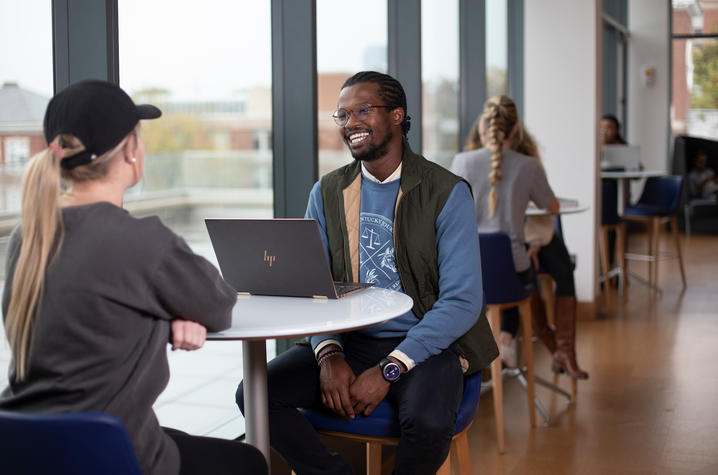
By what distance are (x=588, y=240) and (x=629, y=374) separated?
1.66 meters

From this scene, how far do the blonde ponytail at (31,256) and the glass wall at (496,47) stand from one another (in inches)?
176

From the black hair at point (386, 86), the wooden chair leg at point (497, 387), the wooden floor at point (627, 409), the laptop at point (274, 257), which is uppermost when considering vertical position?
the black hair at point (386, 86)

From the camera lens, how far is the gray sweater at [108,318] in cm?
134

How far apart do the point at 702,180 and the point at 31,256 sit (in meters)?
11.1

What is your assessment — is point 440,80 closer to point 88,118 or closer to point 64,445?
point 88,118

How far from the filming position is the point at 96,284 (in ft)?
4.42

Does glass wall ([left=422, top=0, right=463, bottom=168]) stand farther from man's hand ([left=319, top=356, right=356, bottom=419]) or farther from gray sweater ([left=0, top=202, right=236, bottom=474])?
gray sweater ([left=0, top=202, right=236, bottom=474])

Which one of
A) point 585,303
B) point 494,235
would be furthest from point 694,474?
point 585,303

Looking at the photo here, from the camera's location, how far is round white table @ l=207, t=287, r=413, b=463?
164 centimetres

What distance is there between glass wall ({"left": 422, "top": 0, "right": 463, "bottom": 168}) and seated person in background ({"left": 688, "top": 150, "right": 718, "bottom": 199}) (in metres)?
7.03

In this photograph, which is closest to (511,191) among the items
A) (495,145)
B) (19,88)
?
(495,145)

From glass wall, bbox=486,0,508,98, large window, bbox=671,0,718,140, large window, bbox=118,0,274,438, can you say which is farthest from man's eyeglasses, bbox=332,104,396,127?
large window, bbox=671,0,718,140

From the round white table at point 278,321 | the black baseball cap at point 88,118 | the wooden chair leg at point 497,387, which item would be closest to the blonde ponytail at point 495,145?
the wooden chair leg at point 497,387

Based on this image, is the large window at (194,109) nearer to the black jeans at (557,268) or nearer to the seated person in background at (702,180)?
the black jeans at (557,268)
